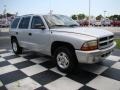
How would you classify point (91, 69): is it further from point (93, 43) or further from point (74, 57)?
point (93, 43)

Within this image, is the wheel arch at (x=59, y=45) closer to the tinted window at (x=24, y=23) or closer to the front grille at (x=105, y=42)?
the front grille at (x=105, y=42)

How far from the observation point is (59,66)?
4.54m

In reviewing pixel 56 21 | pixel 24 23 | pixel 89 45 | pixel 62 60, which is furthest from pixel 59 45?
pixel 24 23

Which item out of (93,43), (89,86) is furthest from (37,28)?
(89,86)

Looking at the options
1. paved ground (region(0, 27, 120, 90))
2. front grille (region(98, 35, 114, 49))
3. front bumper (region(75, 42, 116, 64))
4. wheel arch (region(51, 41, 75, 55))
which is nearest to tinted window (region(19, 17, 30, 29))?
paved ground (region(0, 27, 120, 90))

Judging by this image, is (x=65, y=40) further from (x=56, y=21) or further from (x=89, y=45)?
(x=56, y=21)

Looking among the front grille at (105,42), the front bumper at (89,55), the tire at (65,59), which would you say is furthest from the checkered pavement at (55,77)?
the front grille at (105,42)

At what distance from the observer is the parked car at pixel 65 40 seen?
3.78 meters

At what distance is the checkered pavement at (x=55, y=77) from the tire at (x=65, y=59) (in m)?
0.16

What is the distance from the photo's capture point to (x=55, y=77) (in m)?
4.12

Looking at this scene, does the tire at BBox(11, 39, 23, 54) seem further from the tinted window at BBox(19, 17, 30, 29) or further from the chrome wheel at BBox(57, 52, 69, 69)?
the chrome wheel at BBox(57, 52, 69, 69)

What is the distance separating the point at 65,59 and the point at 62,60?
0.14 metres

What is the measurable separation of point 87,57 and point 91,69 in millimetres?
1019

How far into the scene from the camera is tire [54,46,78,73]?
13.4ft
